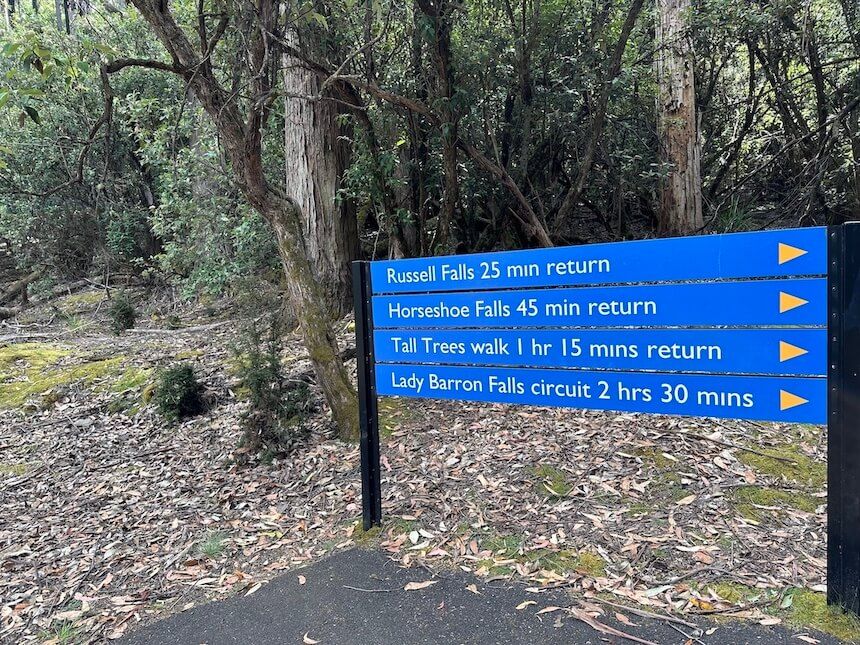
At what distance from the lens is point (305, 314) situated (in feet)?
17.0

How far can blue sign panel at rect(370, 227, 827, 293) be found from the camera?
2514 millimetres

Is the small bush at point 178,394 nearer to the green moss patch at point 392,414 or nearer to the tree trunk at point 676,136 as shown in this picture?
the green moss patch at point 392,414

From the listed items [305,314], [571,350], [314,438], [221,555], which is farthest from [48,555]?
[571,350]

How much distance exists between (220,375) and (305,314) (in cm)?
274

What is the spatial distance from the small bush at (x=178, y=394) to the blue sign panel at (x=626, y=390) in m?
3.66

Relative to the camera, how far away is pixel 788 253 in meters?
2.51

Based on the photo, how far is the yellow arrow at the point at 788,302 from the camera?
2.50 m

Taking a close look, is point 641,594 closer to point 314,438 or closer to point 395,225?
point 314,438

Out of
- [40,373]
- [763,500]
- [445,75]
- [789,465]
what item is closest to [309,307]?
[445,75]

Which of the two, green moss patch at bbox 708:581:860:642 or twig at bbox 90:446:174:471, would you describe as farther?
twig at bbox 90:446:174:471

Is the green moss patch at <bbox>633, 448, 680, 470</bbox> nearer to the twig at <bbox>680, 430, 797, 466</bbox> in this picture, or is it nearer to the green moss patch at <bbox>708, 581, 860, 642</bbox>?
the twig at <bbox>680, 430, 797, 466</bbox>

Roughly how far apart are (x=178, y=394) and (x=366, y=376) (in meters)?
3.63

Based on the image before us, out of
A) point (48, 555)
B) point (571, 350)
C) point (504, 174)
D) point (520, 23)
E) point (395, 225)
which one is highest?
point (520, 23)

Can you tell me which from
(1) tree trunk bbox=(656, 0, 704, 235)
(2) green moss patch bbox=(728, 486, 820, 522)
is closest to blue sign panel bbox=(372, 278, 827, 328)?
(2) green moss patch bbox=(728, 486, 820, 522)
